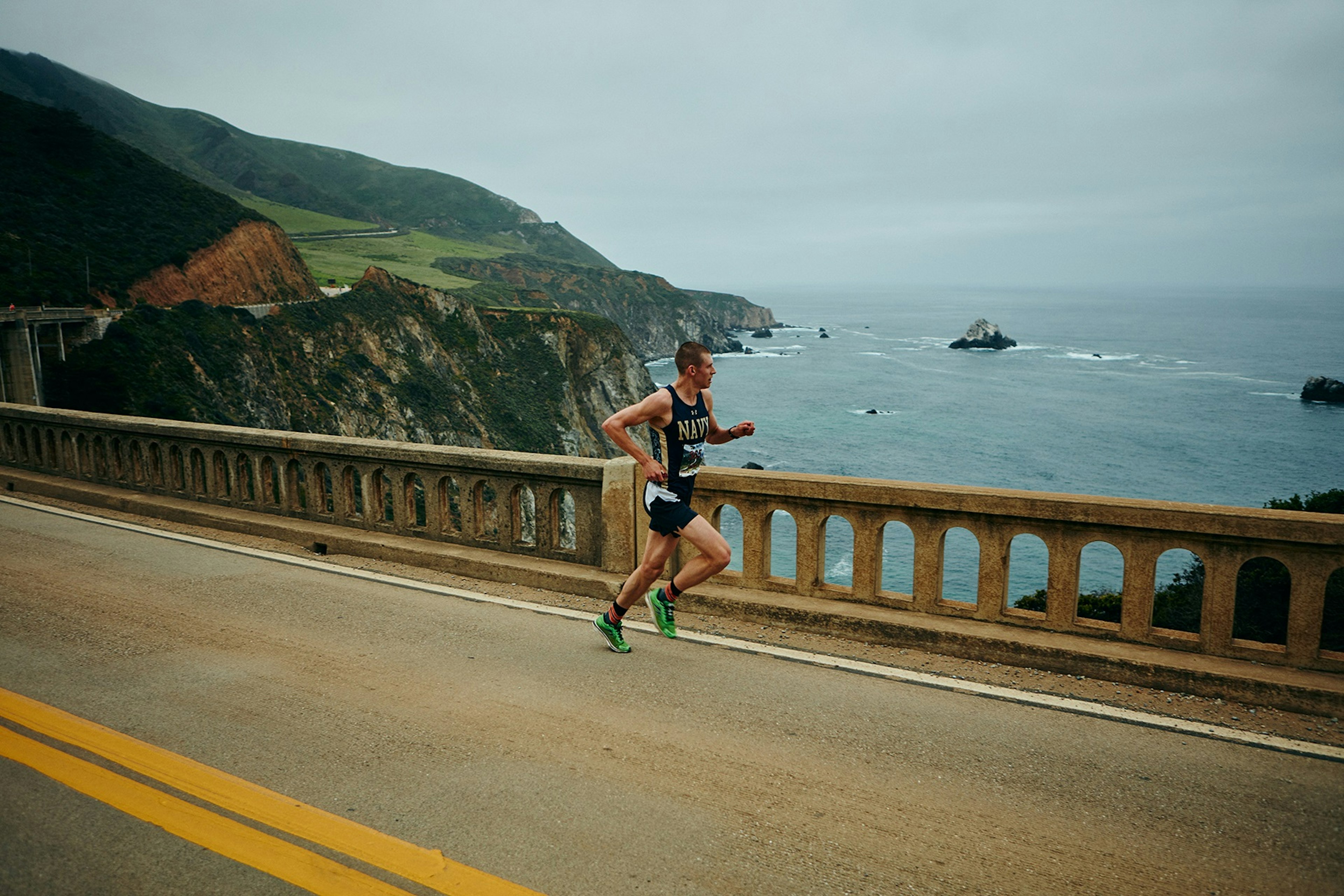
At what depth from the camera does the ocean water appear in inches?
2239

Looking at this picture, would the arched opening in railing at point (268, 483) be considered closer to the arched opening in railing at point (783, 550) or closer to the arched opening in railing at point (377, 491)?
the arched opening in railing at point (377, 491)

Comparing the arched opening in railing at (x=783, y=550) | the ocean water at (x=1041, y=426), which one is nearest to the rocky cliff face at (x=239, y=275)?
the ocean water at (x=1041, y=426)

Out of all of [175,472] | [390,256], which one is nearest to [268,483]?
[175,472]

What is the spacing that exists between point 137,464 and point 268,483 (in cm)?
216

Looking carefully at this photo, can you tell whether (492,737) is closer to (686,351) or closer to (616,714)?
(616,714)

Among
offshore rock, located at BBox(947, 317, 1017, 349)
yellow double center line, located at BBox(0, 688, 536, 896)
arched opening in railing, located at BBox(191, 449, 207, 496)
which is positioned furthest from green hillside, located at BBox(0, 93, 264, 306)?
offshore rock, located at BBox(947, 317, 1017, 349)

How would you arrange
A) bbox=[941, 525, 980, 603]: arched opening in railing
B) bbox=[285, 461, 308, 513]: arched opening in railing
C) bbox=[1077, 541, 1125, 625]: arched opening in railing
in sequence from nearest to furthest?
bbox=[285, 461, 308, 513]: arched opening in railing
bbox=[1077, 541, 1125, 625]: arched opening in railing
bbox=[941, 525, 980, 603]: arched opening in railing

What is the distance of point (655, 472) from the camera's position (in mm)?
5258

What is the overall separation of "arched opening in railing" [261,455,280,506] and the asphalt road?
272cm

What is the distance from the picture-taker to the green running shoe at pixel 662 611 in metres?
5.82

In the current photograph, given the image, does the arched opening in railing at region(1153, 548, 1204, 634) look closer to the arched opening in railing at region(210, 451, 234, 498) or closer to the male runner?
the male runner

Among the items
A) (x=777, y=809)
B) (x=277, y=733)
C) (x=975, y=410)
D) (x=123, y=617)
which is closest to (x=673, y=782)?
(x=777, y=809)

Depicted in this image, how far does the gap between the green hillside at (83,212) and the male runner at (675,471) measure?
58.8m

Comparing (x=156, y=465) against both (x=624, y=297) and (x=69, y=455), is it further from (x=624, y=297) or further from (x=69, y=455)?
(x=624, y=297)
